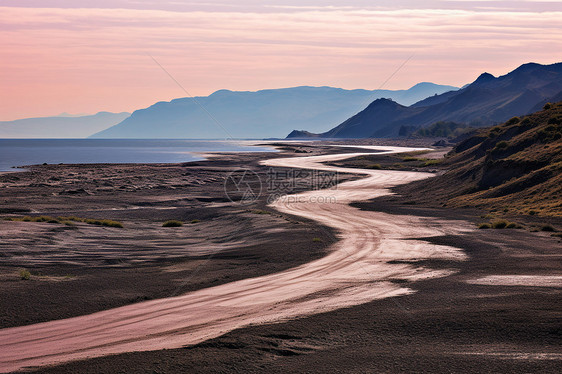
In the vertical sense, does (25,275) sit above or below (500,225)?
above

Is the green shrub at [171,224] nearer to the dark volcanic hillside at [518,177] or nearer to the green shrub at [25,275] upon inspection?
the green shrub at [25,275]

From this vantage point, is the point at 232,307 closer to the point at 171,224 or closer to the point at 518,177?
the point at 171,224

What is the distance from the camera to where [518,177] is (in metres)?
45.3

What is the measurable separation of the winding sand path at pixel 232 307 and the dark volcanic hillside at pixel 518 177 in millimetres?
16327

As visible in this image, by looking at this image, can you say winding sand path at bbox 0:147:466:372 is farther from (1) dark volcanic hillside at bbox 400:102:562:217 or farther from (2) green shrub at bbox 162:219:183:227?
(1) dark volcanic hillside at bbox 400:102:562:217

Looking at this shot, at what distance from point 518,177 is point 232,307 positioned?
37444mm

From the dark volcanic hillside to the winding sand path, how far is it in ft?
53.6

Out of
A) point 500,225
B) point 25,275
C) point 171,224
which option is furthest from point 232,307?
point 500,225

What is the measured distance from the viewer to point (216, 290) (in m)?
17.2

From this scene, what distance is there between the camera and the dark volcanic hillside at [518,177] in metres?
38.7

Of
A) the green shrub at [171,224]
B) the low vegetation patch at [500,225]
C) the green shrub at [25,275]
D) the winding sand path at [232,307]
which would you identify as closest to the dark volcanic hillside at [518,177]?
the low vegetation patch at [500,225]

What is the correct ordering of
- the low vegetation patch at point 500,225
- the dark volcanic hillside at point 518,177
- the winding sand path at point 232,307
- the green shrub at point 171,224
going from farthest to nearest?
the dark volcanic hillside at point 518,177 → the green shrub at point 171,224 → the low vegetation patch at point 500,225 → the winding sand path at point 232,307

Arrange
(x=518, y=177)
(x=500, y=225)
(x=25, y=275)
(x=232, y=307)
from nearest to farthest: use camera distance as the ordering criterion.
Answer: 1. (x=232, y=307)
2. (x=25, y=275)
3. (x=500, y=225)
4. (x=518, y=177)

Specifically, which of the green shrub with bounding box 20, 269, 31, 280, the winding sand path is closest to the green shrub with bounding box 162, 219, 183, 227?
the winding sand path
